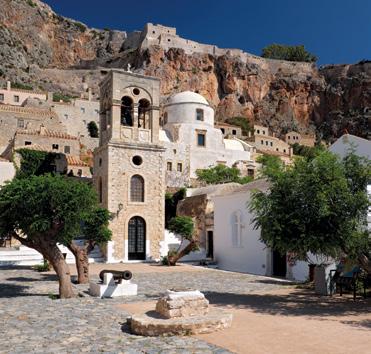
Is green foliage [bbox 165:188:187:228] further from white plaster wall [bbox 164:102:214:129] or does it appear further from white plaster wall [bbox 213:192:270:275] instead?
white plaster wall [bbox 164:102:214:129]

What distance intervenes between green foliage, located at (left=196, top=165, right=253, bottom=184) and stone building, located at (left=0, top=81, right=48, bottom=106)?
27.6 metres

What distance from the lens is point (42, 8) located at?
3984 inches

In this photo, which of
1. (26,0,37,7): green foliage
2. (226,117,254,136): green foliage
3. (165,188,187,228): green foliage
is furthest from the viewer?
(26,0,37,7): green foliage

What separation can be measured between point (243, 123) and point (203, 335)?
7471 cm

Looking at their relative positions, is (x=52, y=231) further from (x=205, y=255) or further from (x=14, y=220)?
(x=205, y=255)

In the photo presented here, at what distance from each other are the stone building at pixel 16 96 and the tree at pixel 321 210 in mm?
53430

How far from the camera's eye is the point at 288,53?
109188 mm

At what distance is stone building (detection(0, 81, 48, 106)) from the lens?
6038 cm

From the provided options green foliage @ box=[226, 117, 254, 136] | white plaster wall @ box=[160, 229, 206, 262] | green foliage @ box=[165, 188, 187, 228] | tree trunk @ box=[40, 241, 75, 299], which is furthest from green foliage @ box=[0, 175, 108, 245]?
green foliage @ box=[226, 117, 254, 136]

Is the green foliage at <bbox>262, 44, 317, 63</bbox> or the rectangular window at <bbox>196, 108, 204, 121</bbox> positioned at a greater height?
the green foliage at <bbox>262, 44, 317, 63</bbox>

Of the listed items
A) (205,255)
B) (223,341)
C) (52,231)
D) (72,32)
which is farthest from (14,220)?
(72,32)

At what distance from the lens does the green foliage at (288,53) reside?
4254 inches

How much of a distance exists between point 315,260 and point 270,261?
3.07 meters

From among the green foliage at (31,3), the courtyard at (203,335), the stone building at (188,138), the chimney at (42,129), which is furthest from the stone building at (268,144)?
the courtyard at (203,335)
